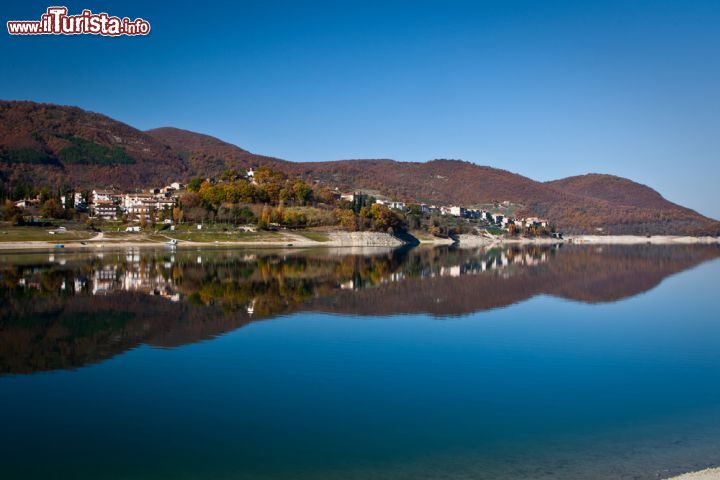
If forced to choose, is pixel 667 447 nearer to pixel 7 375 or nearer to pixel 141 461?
pixel 141 461

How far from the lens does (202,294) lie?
1005 inches

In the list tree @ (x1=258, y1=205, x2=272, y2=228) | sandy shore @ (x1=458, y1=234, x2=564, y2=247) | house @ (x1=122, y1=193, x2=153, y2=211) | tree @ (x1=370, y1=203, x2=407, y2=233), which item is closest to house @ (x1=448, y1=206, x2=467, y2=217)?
sandy shore @ (x1=458, y1=234, x2=564, y2=247)

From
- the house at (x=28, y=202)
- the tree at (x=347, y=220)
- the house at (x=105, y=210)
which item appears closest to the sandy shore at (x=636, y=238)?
the tree at (x=347, y=220)

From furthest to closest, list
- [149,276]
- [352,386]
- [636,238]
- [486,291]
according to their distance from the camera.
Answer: [636,238], [149,276], [486,291], [352,386]

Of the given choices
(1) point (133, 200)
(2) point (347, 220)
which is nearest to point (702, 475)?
(2) point (347, 220)

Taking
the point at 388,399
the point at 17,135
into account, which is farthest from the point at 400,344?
the point at 17,135

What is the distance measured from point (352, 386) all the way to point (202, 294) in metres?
15.1

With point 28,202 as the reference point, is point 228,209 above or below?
below

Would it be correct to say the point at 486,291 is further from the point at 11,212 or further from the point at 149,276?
the point at 11,212

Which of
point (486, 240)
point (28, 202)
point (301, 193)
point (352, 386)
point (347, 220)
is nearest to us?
point (352, 386)

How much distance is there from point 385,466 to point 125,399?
5456 mm

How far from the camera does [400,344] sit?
53.0ft

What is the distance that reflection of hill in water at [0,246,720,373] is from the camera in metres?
16.3

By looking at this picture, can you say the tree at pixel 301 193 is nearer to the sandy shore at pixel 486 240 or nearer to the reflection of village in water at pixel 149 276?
the sandy shore at pixel 486 240
